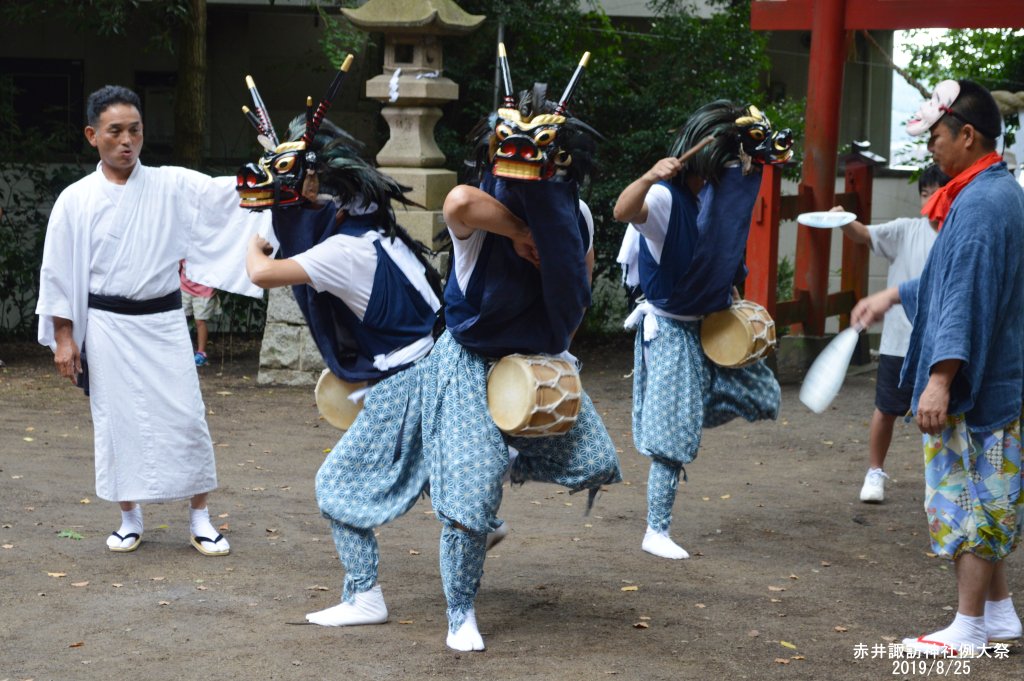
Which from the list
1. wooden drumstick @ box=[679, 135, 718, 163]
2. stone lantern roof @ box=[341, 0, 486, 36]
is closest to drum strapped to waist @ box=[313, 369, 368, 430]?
wooden drumstick @ box=[679, 135, 718, 163]

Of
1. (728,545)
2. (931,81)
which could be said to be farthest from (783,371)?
(931,81)

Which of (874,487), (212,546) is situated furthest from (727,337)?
(212,546)

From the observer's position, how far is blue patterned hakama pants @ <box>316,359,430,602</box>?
424 cm

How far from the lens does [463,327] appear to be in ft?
13.5

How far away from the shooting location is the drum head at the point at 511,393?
13.1 feet

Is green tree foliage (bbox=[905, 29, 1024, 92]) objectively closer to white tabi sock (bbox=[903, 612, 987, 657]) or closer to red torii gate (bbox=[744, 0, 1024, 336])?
red torii gate (bbox=[744, 0, 1024, 336])

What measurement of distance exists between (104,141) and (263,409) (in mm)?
3880

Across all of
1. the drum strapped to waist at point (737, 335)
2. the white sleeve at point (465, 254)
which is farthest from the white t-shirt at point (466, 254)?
the drum strapped to waist at point (737, 335)

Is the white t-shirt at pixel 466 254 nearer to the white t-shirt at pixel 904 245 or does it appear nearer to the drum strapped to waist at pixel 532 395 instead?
the drum strapped to waist at pixel 532 395

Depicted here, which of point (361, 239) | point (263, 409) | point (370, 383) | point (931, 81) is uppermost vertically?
point (931, 81)

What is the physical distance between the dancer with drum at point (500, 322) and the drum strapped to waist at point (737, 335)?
3.91 ft

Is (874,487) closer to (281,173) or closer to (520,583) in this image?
(520,583)

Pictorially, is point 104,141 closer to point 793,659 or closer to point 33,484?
point 33,484

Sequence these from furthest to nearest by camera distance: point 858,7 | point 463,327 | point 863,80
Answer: point 863,80 < point 858,7 < point 463,327
